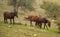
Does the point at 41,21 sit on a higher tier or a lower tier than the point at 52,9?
higher

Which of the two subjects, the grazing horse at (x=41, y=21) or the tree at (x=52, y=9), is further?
the tree at (x=52, y=9)

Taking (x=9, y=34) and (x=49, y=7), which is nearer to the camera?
(x=9, y=34)

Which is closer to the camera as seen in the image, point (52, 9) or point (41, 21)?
point (41, 21)

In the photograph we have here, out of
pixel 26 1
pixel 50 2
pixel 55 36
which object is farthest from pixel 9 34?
pixel 50 2

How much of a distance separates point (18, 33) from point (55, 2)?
29.6 meters

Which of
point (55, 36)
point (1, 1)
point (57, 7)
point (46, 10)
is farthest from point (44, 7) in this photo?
point (55, 36)

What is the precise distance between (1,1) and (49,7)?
1092cm

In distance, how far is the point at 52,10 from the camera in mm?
41844

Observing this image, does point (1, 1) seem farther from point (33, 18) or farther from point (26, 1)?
point (33, 18)

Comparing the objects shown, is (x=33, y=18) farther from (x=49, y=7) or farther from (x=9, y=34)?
(x=49, y=7)

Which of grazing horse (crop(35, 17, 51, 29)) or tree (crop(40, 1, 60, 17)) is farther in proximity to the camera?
tree (crop(40, 1, 60, 17))

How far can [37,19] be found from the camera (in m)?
19.6

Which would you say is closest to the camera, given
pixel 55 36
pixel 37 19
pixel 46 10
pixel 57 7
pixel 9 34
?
pixel 9 34

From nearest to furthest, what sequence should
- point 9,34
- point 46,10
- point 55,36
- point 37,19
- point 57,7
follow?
1. point 9,34
2. point 55,36
3. point 37,19
4. point 57,7
5. point 46,10
